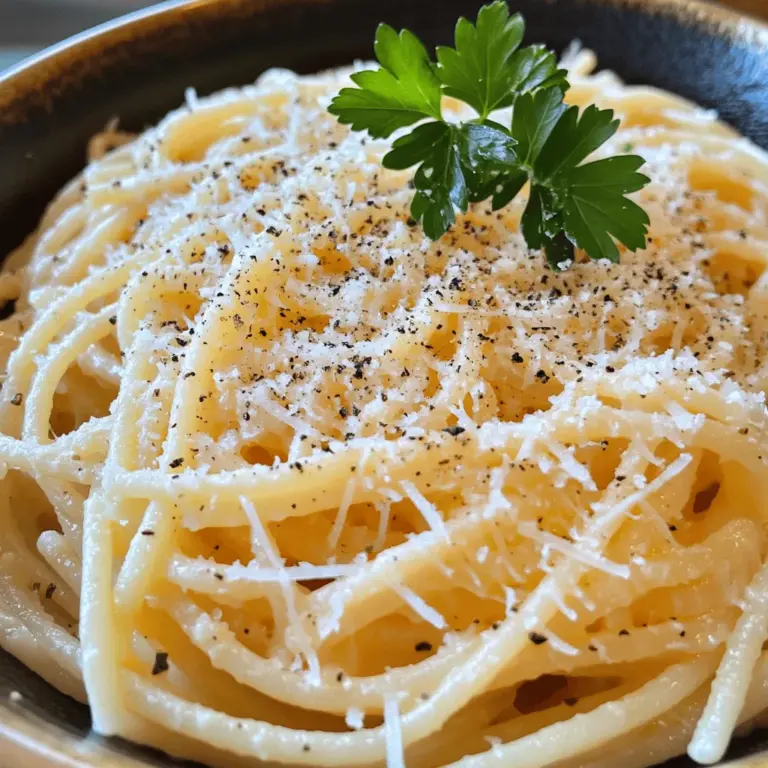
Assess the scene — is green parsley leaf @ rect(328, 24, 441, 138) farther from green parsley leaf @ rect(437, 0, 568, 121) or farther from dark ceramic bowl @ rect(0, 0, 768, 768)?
dark ceramic bowl @ rect(0, 0, 768, 768)

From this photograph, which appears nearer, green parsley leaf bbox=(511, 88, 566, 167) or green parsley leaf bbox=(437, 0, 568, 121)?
green parsley leaf bbox=(511, 88, 566, 167)

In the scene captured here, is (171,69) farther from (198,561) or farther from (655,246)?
(198,561)

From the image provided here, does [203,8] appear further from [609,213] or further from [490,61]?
[609,213]

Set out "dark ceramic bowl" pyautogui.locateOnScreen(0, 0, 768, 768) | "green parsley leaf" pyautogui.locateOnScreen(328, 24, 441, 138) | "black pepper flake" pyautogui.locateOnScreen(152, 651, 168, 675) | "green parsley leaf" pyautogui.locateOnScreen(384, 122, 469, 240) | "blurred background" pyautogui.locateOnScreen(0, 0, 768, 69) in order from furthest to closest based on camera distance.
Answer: "blurred background" pyautogui.locateOnScreen(0, 0, 768, 69) < "dark ceramic bowl" pyautogui.locateOnScreen(0, 0, 768, 768) < "green parsley leaf" pyautogui.locateOnScreen(328, 24, 441, 138) < "green parsley leaf" pyautogui.locateOnScreen(384, 122, 469, 240) < "black pepper flake" pyautogui.locateOnScreen(152, 651, 168, 675)

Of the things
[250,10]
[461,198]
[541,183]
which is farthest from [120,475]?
[250,10]

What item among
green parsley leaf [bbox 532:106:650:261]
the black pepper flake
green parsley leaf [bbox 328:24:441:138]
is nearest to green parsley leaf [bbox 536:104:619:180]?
green parsley leaf [bbox 532:106:650:261]

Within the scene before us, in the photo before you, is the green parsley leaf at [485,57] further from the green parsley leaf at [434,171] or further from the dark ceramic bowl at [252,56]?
the dark ceramic bowl at [252,56]
